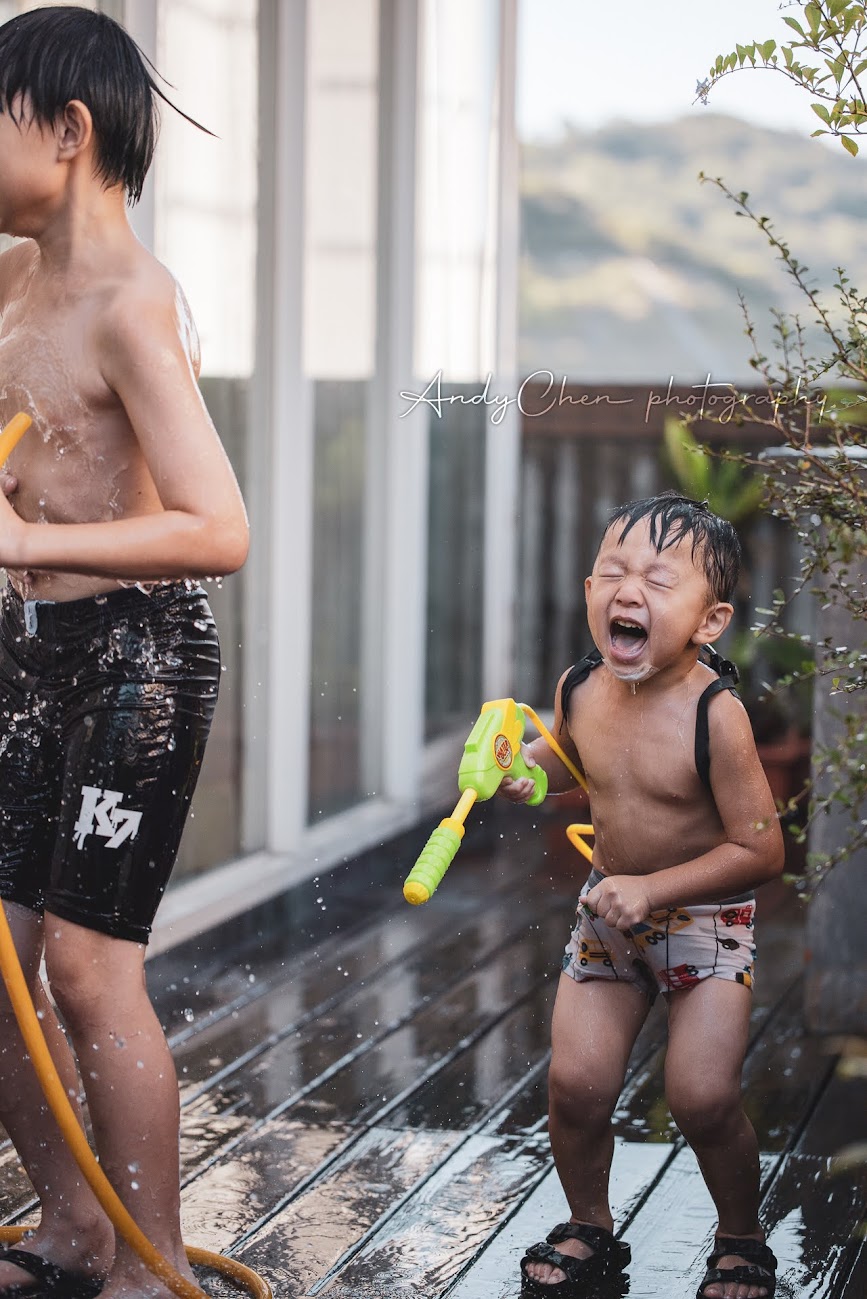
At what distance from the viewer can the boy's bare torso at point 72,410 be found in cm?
184

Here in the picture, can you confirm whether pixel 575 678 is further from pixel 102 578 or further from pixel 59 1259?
pixel 59 1259

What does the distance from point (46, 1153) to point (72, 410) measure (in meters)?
0.89

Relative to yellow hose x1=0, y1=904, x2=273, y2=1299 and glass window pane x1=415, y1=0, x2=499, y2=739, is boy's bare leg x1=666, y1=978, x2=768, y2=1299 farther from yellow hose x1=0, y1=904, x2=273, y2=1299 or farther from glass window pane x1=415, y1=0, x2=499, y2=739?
glass window pane x1=415, y1=0, x2=499, y2=739

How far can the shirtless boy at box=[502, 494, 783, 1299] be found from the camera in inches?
82.3

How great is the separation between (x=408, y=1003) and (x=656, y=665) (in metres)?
1.59

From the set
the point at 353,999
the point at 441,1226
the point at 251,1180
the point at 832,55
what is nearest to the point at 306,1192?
the point at 251,1180

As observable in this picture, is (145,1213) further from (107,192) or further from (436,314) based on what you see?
(436,314)

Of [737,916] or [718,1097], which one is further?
[737,916]

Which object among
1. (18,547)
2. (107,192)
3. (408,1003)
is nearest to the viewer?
(18,547)

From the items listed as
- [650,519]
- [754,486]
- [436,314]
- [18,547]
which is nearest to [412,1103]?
[650,519]

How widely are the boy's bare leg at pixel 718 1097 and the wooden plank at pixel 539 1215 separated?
25 cm

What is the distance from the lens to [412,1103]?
2.87m

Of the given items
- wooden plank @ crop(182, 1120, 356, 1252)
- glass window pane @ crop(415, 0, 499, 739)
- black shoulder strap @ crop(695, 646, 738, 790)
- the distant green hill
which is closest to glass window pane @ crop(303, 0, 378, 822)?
glass window pane @ crop(415, 0, 499, 739)

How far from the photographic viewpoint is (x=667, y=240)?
29.8ft
